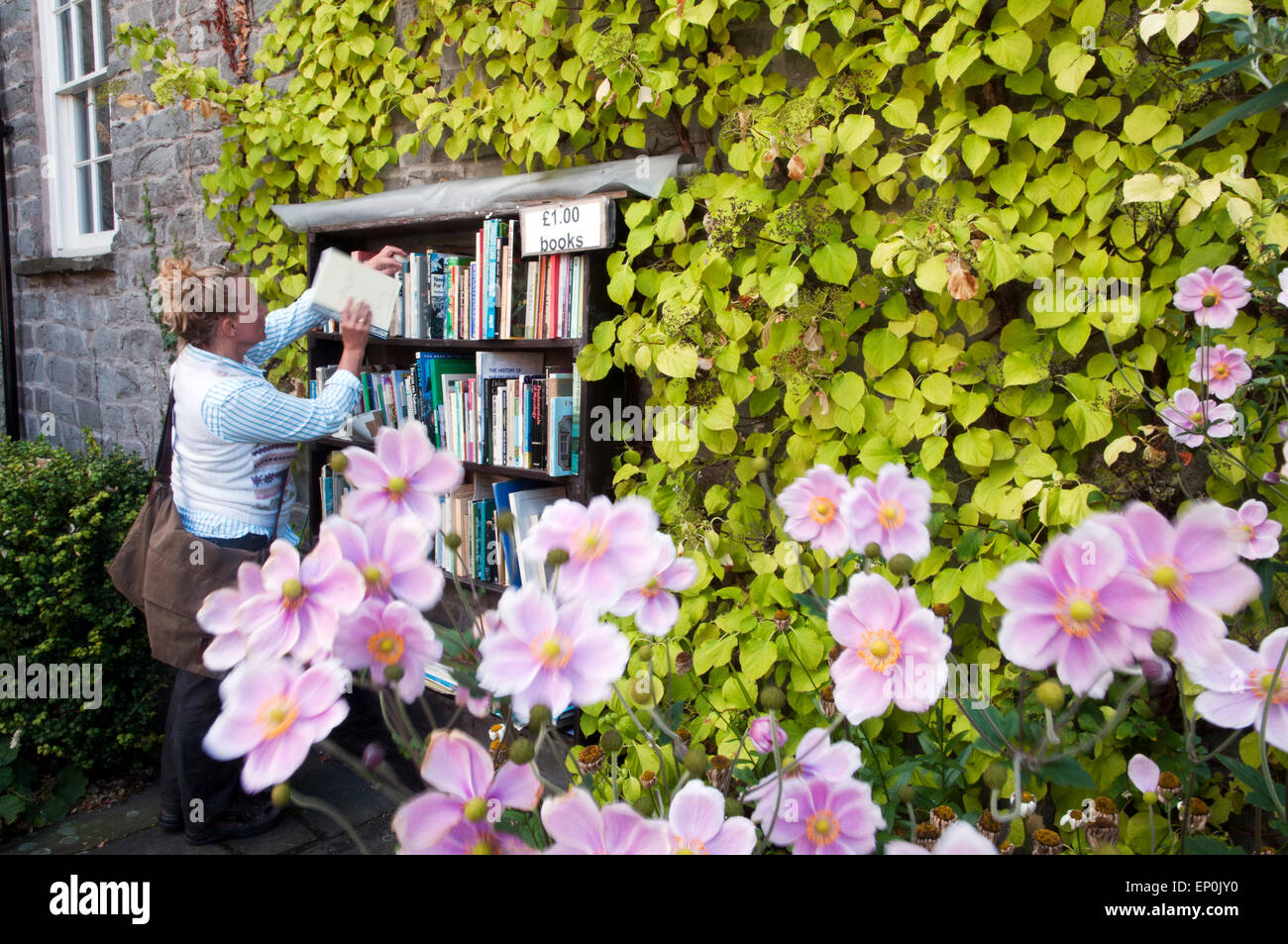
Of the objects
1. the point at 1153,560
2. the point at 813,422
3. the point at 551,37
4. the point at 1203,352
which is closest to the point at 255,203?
the point at 551,37

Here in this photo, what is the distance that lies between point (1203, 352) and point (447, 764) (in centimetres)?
142

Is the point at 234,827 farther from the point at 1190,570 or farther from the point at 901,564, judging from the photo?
the point at 1190,570

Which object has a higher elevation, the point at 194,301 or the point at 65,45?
the point at 65,45

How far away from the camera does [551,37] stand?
99.9 inches

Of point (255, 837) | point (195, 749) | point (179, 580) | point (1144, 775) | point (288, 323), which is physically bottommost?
point (255, 837)

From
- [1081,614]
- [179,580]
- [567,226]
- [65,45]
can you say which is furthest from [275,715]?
[65,45]

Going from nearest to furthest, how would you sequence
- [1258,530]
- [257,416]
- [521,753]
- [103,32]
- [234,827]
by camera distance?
[521,753], [1258,530], [257,416], [234,827], [103,32]

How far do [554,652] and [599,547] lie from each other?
9cm

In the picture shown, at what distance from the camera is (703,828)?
20.9 inches

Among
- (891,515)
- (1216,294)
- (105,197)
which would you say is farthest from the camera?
(105,197)

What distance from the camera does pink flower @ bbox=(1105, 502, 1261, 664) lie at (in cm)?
48

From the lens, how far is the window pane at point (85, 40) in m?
5.09

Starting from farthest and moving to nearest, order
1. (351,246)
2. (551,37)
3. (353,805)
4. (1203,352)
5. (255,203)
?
(255,203) < (351,246) < (353,805) < (551,37) < (1203,352)
